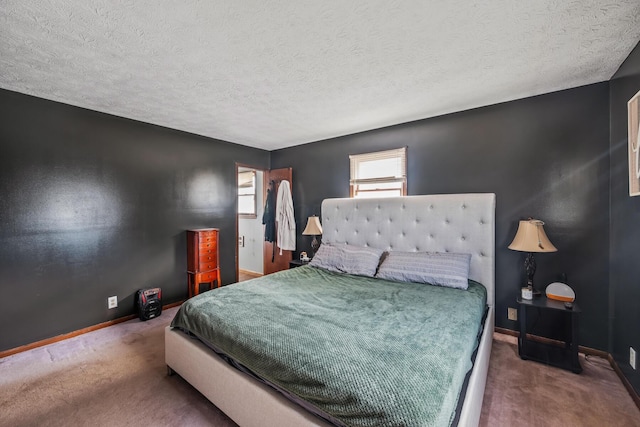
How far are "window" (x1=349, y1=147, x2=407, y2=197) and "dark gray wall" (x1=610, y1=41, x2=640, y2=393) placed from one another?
1.82 m

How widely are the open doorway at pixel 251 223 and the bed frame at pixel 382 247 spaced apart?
1.95 meters

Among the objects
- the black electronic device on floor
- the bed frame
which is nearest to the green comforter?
the bed frame

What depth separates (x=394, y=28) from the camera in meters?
1.64

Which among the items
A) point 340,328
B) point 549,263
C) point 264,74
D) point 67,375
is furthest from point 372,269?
point 67,375

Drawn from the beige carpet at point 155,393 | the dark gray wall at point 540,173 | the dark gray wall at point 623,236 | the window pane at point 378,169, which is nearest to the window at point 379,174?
the window pane at point 378,169

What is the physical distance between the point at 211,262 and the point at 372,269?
234 cm

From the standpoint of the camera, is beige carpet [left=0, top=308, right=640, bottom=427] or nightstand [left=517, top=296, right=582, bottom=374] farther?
nightstand [left=517, top=296, right=582, bottom=374]

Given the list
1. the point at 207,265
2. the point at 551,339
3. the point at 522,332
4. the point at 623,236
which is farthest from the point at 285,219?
the point at 623,236

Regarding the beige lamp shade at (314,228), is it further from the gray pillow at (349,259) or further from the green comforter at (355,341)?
the green comforter at (355,341)

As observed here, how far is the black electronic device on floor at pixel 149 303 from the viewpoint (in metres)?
3.19

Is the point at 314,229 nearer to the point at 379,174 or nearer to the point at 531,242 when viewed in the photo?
the point at 379,174

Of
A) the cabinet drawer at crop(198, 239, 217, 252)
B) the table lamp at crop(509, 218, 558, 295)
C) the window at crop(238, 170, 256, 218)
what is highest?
the window at crop(238, 170, 256, 218)

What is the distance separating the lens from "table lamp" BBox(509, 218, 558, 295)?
2330mm

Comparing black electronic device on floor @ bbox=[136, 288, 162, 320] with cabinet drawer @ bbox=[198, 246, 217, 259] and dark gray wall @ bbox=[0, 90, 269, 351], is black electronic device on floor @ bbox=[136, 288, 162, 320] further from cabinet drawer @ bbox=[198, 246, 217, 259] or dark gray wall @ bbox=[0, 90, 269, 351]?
cabinet drawer @ bbox=[198, 246, 217, 259]
